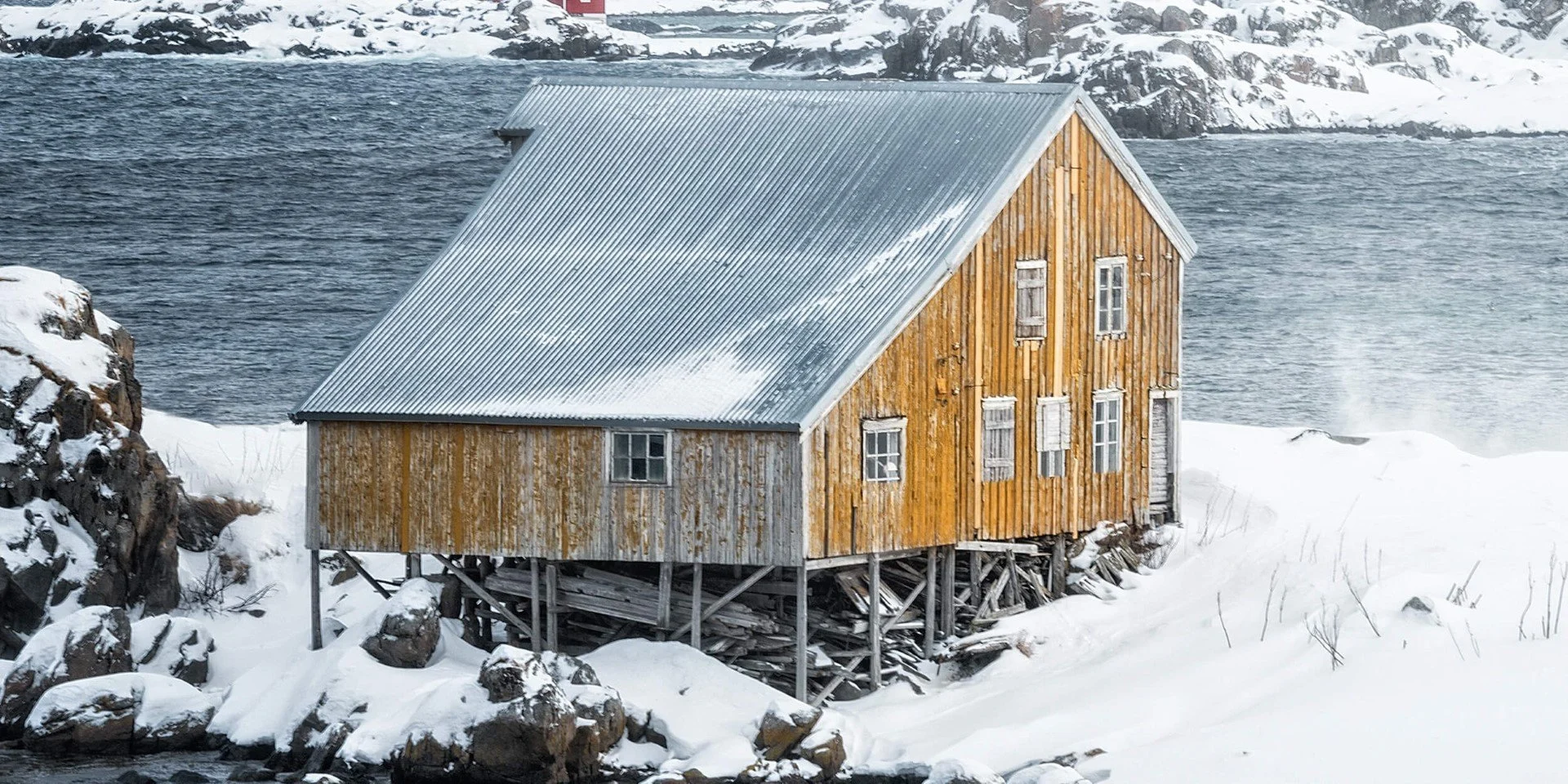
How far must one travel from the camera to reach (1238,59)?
157 meters

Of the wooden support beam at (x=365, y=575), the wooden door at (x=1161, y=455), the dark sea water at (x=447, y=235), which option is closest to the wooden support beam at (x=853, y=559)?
the wooden door at (x=1161, y=455)

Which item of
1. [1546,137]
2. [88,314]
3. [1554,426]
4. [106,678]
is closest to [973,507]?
[106,678]

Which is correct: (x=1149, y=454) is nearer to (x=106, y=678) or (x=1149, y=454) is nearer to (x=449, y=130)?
(x=106, y=678)

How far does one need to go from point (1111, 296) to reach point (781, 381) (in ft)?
22.2

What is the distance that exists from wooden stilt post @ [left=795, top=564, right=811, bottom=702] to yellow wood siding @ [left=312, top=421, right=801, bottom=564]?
25.9 inches

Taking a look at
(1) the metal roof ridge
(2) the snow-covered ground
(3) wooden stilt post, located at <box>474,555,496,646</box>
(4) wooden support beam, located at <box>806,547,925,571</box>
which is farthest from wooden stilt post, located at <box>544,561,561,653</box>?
(1) the metal roof ridge

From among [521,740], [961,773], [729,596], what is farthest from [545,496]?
[961,773]

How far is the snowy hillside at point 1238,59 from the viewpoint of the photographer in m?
149

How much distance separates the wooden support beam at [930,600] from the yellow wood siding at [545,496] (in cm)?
340

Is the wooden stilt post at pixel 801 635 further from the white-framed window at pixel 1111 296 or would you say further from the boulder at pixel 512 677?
the white-framed window at pixel 1111 296

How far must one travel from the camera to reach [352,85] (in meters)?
174

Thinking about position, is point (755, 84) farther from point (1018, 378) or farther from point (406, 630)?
point (406, 630)

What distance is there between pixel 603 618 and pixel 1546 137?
406 ft

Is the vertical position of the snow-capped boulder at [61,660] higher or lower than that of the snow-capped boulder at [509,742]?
higher
